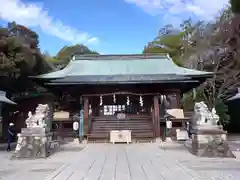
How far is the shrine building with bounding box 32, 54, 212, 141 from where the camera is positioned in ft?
40.6

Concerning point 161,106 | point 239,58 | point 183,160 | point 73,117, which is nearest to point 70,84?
point 73,117

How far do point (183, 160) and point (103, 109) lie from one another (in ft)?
25.5

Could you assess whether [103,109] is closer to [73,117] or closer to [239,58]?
[73,117]

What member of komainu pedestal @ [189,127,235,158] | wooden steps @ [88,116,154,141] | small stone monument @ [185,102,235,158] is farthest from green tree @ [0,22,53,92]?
komainu pedestal @ [189,127,235,158]

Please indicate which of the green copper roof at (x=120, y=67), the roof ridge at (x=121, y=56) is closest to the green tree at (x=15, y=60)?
the green copper roof at (x=120, y=67)

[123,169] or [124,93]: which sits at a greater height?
[124,93]

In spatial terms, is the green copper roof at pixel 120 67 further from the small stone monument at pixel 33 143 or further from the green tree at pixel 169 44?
the green tree at pixel 169 44

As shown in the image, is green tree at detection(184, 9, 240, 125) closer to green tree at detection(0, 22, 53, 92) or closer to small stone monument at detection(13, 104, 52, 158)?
green tree at detection(0, 22, 53, 92)

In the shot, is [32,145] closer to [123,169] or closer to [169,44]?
[123,169]

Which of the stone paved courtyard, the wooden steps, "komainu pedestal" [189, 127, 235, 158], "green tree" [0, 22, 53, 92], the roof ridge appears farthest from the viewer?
the roof ridge

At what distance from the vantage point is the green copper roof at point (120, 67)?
1390 cm

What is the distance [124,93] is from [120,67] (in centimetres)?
346

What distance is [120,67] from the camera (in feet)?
51.5

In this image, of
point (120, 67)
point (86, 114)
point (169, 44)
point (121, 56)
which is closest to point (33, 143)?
point (86, 114)
